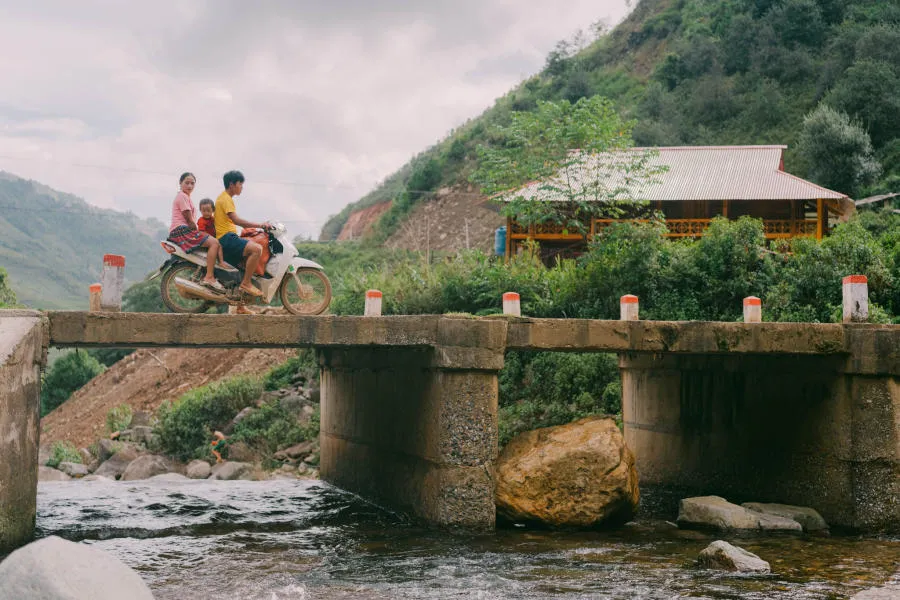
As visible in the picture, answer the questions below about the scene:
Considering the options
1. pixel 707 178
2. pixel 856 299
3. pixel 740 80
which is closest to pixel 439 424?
pixel 856 299

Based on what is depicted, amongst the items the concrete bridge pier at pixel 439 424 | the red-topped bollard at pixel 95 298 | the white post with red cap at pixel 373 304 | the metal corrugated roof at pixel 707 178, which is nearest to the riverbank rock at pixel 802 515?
the concrete bridge pier at pixel 439 424

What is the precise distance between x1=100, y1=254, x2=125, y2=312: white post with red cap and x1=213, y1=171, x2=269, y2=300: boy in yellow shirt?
1.31m

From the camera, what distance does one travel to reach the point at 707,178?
33219 millimetres

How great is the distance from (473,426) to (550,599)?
3257mm

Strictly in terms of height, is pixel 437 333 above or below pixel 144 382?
above

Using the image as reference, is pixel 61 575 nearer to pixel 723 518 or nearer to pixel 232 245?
pixel 232 245

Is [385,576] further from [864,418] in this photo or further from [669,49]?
[669,49]

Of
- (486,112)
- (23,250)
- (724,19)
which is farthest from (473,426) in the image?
(23,250)

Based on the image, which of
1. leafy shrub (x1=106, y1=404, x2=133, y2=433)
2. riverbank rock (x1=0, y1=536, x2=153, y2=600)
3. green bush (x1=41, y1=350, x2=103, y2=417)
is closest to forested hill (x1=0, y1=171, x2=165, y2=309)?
green bush (x1=41, y1=350, x2=103, y2=417)

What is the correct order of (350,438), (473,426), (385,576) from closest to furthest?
(385,576) → (473,426) → (350,438)

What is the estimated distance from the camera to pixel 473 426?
1190 cm

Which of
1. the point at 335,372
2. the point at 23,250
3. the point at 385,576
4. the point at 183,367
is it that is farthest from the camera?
the point at 23,250

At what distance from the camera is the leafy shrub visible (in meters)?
29.4

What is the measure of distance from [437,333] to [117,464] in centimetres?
1506
